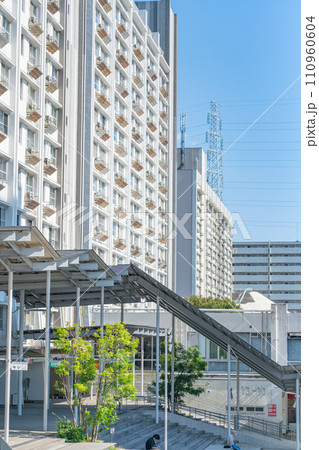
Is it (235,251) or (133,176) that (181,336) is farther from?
(235,251)

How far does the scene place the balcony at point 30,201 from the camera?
38.0 m

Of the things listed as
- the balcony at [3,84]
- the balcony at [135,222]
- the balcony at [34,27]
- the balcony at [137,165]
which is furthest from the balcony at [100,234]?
the balcony at [3,84]

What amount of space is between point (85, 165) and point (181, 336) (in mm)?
13675

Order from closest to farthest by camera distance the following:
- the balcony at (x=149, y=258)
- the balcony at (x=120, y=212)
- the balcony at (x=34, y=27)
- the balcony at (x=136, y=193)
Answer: the balcony at (x=34, y=27)
the balcony at (x=120, y=212)
the balcony at (x=136, y=193)
the balcony at (x=149, y=258)

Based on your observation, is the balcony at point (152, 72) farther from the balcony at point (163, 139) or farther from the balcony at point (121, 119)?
the balcony at point (121, 119)

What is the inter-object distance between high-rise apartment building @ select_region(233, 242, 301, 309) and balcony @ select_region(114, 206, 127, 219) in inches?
450

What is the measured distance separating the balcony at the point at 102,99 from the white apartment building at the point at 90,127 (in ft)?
0.25

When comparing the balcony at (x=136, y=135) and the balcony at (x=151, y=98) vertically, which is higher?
the balcony at (x=151, y=98)

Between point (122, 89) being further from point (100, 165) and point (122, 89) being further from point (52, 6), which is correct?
point (52, 6)

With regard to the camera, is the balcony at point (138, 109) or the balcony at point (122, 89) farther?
the balcony at point (138, 109)

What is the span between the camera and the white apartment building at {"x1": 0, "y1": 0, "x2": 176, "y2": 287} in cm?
3719

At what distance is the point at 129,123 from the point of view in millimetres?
62062

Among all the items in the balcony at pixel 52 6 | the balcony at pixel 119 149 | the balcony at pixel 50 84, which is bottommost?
the balcony at pixel 119 149

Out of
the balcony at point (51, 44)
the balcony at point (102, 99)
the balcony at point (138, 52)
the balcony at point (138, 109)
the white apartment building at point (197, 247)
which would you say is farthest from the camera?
the white apartment building at point (197, 247)
